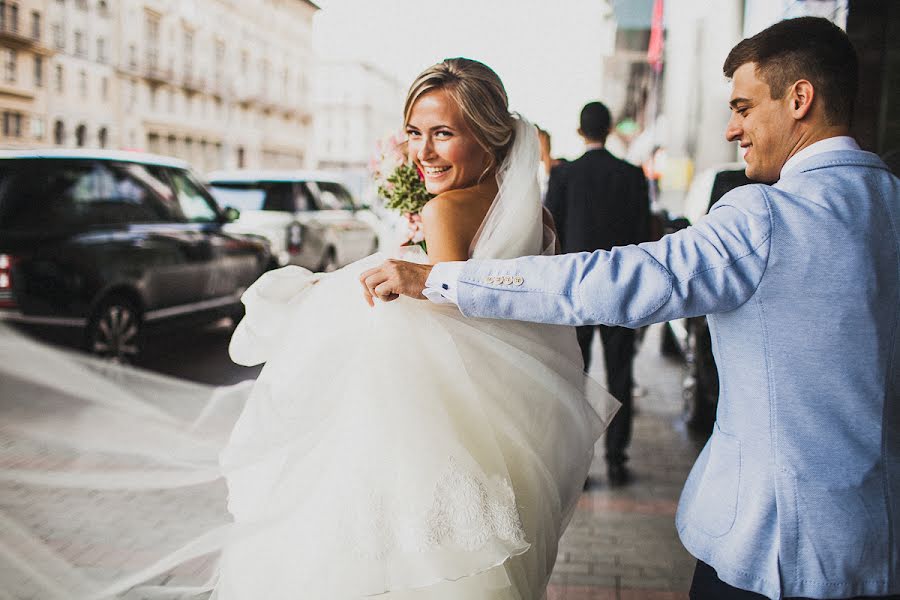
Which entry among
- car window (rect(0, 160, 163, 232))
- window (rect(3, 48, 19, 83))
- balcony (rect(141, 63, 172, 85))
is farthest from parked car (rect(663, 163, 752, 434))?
balcony (rect(141, 63, 172, 85))

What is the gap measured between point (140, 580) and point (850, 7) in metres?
4.98

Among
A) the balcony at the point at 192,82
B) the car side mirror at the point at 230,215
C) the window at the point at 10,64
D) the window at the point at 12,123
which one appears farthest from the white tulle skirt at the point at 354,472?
the balcony at the point at 192,82

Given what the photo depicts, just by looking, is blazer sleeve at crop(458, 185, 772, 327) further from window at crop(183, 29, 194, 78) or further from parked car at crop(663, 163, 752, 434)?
window at crop(183, 29, 194, 78)

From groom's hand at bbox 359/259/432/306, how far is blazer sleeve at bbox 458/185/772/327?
273 millimetres

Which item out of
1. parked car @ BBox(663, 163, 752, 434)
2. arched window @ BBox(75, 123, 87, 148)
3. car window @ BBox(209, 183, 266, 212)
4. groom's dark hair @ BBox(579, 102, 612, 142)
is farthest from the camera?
arched window @ BBox(75, 123, 87, 148)

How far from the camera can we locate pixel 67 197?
6625 mm

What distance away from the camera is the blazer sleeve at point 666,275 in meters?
1.42

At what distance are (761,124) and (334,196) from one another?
13.2 meters

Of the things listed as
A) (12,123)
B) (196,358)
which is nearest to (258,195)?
(196,358)

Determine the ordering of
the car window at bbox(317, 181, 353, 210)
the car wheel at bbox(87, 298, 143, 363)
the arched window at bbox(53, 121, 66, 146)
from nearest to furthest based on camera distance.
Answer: the car wheel at bbox(87, 298, 143, 363)
the car window at bbox(317, 181, 353, 210)
the arched window at bbox(53, 121, 66, 146)

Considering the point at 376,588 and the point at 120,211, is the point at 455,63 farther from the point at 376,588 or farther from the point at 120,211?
the point at 120,211

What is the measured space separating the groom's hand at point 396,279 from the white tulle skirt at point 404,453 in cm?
18

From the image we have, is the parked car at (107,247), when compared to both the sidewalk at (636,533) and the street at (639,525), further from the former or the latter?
the sidewalk at (636,533)

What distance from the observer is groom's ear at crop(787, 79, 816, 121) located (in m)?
1.54
